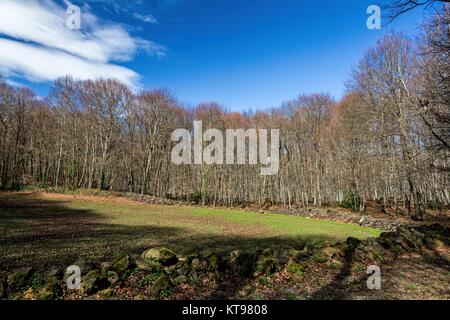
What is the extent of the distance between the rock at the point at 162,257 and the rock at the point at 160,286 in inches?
42.2

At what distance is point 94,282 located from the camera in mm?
5414

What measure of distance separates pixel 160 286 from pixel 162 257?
4.49 ft

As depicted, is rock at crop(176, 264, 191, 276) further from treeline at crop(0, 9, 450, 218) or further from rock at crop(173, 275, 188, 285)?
treeline at crop(0, 9, 450, 218)

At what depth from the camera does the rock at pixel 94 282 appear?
5320mm

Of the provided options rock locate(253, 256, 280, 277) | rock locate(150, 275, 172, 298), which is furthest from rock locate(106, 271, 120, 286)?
rock locate(253, 256, 280, 277)

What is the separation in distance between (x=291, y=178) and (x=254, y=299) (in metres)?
35.4

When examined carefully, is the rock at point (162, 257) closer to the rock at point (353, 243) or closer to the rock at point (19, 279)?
the rock at point (19, 279)

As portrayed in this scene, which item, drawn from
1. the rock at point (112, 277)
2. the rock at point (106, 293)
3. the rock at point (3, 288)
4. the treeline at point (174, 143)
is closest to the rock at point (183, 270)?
the rock at point (112, 277)

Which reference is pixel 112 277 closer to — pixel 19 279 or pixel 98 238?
pixel 19 279

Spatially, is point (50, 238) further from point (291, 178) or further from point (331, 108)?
point (331, 108)

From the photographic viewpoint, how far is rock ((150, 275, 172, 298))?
5516 mm

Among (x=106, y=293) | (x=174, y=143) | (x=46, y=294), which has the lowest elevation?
(x=106, y=293)

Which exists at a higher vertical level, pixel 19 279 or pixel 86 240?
pixel 19 279

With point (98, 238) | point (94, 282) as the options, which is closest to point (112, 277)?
point (94, 282)
